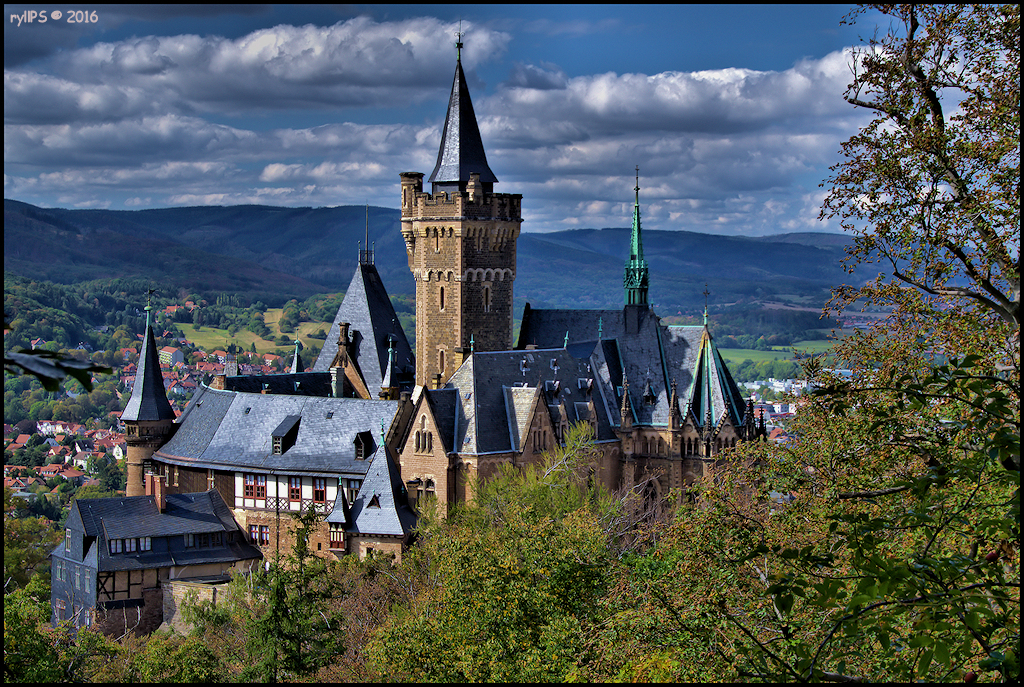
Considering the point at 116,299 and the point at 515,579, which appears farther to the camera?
the point at 116,299

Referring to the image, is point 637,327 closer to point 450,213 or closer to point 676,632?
point 450,213

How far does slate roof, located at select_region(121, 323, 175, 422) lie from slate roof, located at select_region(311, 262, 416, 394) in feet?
41.3

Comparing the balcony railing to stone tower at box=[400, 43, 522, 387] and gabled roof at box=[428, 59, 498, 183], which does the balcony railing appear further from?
gabled roof at box=[428, 59, 498, 183]

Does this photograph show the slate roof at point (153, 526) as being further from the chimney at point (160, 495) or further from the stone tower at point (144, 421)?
the stone tower at point (144, 421)

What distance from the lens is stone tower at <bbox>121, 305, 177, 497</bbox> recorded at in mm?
71812

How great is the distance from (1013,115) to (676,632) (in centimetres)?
1178

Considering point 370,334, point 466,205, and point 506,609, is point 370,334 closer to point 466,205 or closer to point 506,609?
point 466,205

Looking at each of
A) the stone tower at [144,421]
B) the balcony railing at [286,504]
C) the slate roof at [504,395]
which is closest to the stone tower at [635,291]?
the slate roof at [504,395]

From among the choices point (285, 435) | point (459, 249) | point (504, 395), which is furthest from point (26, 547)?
point (504, 395)

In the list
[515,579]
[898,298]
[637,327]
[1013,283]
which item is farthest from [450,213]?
[1013,283]

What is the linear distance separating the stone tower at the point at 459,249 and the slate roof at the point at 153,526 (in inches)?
565

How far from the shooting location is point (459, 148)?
70812 millimetres

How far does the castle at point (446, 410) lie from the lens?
199 feet

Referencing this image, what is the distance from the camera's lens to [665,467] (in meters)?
71.6
